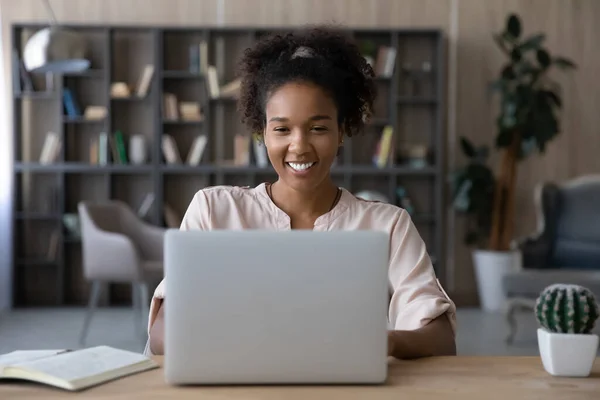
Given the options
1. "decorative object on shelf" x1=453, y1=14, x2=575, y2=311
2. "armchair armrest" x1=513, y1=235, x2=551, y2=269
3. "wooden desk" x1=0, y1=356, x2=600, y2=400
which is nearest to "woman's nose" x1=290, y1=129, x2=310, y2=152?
"wooden desk" x1=0, y1=356, x2=600, y2=400

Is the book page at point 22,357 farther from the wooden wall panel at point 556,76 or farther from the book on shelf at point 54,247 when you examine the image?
the wooden wall panel at point 556,76

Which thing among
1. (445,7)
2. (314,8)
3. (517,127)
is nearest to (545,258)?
(517,127)

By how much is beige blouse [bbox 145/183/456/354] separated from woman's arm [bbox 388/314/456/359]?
0.05m

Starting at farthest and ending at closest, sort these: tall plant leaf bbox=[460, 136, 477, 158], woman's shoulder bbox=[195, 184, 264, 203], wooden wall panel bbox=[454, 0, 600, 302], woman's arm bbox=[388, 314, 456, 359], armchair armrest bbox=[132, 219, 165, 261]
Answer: wooden wall panel bbox=[454, 0, 600, 302] → tall plant leaf bbox=[460, 136, 477, 158] → armchair armrest bbox=[132, 219, 165, 261] → woman's shoulder bbox=[195, 184, 264, 203] → woman's arm bbox=[388, 314, 456, 359]

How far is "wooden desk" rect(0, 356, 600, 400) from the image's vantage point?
117 centimetres

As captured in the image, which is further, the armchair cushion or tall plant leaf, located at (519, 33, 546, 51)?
tall plant leaf, located at (519, 33, 546, 51)

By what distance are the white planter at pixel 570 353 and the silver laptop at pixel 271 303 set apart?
1.13ft

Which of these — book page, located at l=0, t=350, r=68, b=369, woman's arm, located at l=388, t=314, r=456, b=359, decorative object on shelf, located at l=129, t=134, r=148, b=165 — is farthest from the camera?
decorative object on shelf, located at l=129, t=134, r=148, b=165

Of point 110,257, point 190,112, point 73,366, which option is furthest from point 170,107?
point 73,366

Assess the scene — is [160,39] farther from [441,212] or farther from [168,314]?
[168,314]

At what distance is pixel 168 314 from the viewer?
115cm

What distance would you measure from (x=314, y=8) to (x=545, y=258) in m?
2.79

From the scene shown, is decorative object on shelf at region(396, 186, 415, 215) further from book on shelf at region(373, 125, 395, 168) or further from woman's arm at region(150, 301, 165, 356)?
woman's arm at region(150, 301, 165, 356)

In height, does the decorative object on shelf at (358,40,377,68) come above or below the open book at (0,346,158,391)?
above
